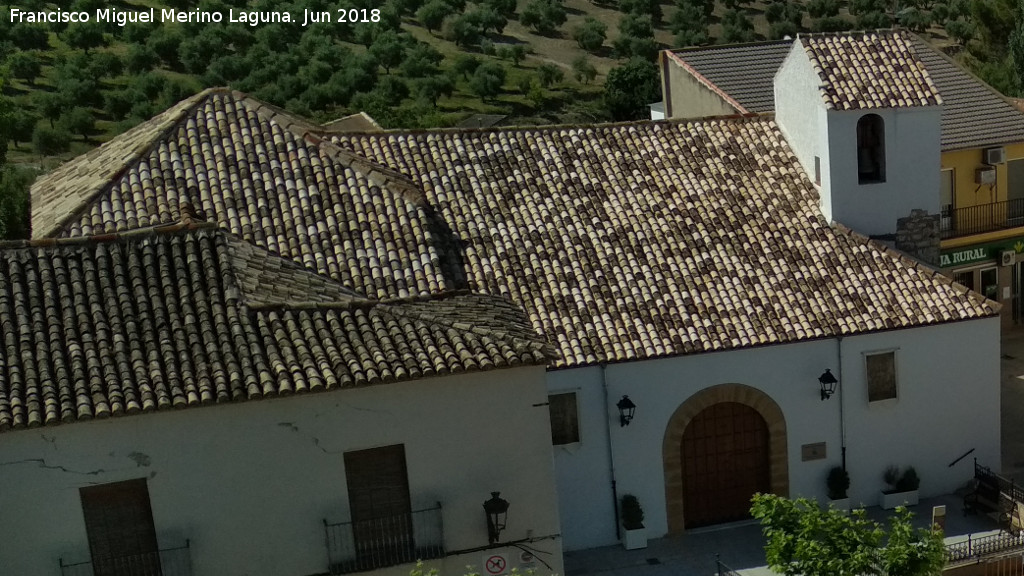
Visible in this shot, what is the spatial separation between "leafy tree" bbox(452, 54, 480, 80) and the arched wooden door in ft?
120

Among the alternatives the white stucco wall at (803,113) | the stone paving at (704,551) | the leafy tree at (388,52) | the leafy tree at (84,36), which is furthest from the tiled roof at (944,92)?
the leafy tree at (84,36)

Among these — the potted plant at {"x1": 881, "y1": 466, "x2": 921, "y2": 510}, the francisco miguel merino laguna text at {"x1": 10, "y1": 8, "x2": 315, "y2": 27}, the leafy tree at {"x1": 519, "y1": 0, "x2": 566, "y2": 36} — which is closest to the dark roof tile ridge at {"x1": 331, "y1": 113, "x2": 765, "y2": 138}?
the potted plant at {"x1": 881, "y1": 466, "x2": 921, "y2": 510}

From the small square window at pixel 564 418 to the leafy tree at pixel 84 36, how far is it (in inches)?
1591

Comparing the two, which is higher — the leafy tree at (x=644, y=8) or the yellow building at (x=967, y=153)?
the leafy tree at (x=644, y=8)

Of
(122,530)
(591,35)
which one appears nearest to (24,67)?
(591,35)

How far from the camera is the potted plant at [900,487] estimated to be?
2148 centimetres

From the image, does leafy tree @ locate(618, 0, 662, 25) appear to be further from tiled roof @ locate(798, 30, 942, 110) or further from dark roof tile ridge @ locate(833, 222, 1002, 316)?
dark roof tile ridge @ locate(833, 222, 1002, 316)

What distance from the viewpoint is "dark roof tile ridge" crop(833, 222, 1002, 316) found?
21281 mm

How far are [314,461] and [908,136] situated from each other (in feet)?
42.7

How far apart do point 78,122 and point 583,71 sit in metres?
24.3

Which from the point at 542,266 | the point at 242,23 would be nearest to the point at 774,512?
the point at 542,266

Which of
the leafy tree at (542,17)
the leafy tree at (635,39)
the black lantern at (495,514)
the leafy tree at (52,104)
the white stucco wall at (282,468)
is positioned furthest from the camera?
the leafy tree at (542,17)

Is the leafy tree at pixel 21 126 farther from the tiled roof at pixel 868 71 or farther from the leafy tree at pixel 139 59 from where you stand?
the tiled roof at pixel 868 71

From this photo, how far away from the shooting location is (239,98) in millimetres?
22797
